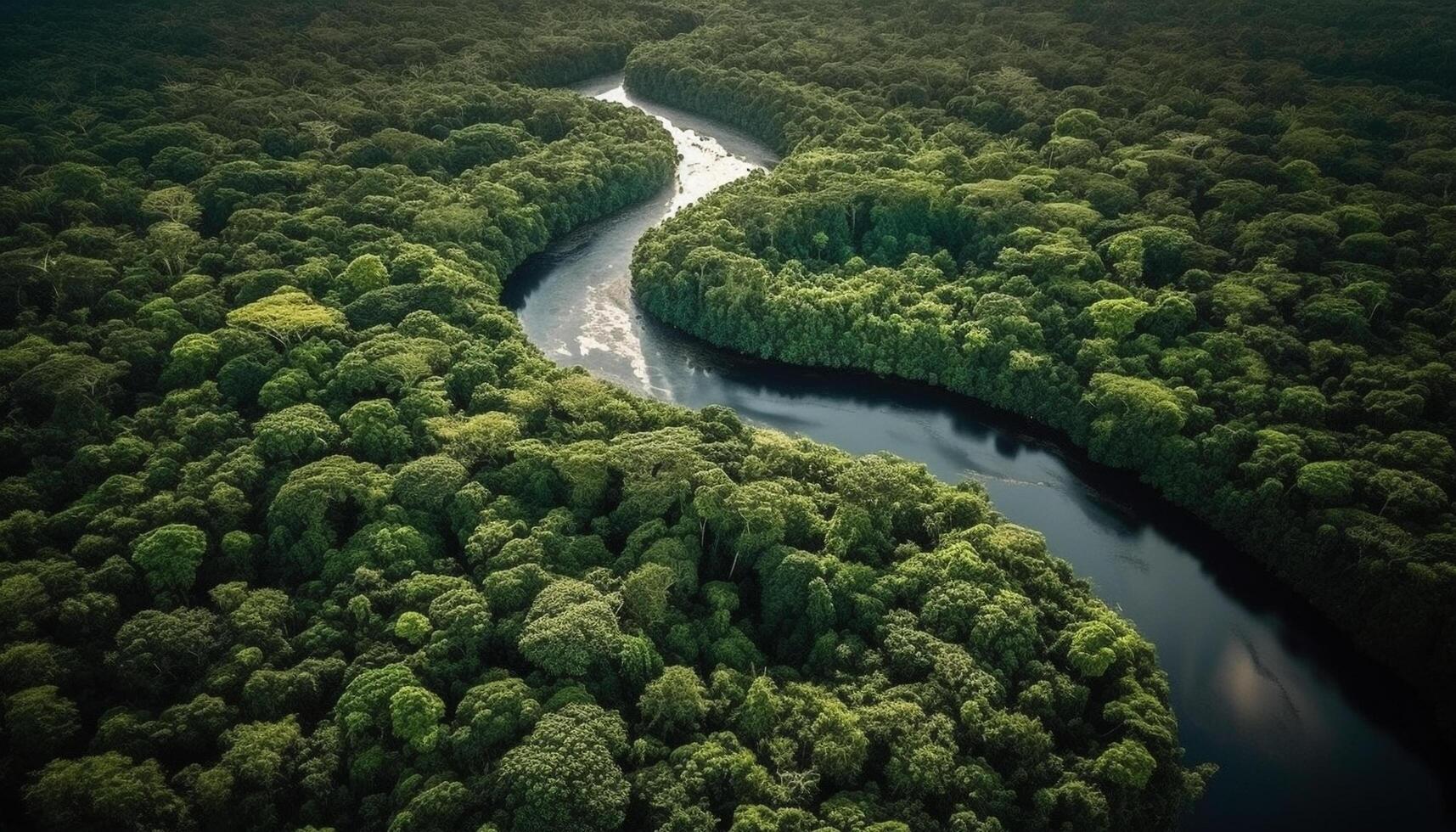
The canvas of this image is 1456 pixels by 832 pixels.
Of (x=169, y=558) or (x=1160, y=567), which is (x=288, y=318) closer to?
(x=169, y=558)

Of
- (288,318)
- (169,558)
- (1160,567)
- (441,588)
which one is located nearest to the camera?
(169,558)

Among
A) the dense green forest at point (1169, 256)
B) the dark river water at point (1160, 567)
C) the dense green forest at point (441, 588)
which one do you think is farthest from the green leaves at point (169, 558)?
the dense green forest at point (1169, 256)

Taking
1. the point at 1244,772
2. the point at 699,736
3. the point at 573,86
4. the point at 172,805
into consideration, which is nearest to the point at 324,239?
the point at 172,805

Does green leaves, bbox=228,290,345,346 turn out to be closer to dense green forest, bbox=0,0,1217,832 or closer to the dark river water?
dense green forest, bbox=0,0,1217,832

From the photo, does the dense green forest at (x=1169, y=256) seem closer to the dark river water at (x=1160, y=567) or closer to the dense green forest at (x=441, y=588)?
Answer: the dark river water at (x=1160, y=567)

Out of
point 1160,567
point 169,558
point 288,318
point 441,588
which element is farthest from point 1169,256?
point 169,558

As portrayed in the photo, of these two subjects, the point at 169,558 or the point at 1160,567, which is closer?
the point at 169,558

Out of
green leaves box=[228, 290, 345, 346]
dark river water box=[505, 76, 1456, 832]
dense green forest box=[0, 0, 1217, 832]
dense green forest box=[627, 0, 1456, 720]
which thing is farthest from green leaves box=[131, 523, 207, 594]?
dense green forest box=[627, 0, 1456, 720]
